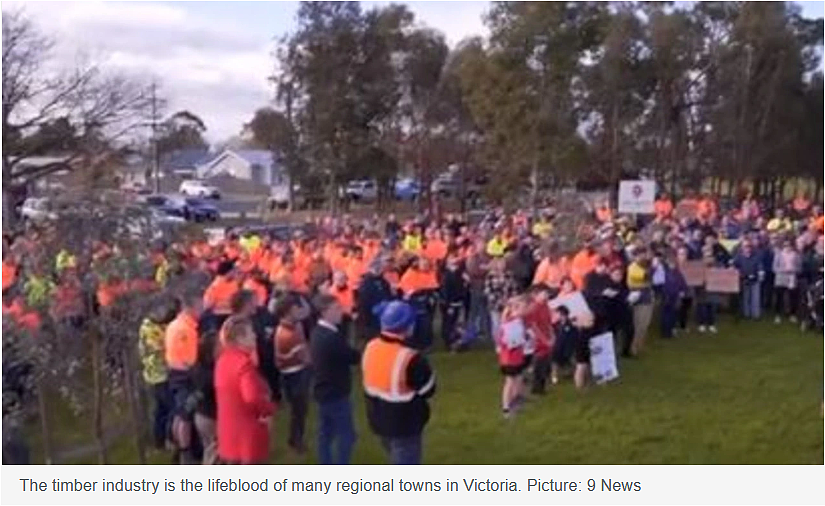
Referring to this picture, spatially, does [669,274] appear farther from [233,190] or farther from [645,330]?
[233,190]

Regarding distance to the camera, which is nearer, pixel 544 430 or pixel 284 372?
pixel 284 372

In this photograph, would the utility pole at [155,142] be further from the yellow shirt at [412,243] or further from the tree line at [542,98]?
the yellow shirt at [412,243]

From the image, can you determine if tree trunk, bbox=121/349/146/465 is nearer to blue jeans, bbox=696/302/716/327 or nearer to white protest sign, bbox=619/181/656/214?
blue jeans, bbox=696/302/716/327

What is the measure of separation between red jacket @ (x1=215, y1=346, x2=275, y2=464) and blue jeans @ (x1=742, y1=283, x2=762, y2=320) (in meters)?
12.1

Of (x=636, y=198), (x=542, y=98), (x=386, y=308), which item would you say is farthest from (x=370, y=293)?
(x=542, y=98)

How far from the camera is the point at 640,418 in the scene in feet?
37.9

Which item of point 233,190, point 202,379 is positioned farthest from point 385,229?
point 233,190

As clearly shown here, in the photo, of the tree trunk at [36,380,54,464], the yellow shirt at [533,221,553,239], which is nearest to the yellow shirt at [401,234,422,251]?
the yellow shirt at [533,221,553,239]

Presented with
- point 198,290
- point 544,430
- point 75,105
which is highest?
point 75,105

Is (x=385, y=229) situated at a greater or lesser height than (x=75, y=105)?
lesser

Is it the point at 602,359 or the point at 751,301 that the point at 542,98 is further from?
the point at 602,359

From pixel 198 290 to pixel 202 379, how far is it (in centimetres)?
128

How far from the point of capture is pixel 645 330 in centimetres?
1557
